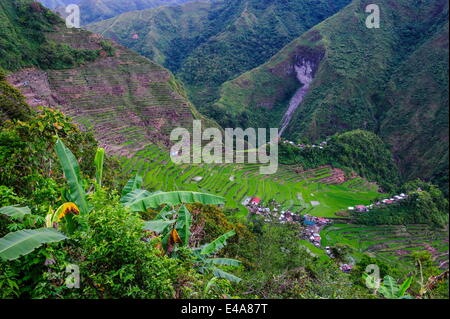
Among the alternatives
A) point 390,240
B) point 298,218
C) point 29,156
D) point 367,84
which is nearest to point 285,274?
point 29,156

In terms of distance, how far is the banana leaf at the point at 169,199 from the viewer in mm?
4613

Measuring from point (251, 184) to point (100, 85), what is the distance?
1969 cm

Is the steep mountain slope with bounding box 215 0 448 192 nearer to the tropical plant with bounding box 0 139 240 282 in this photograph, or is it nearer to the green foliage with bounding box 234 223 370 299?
the green foliage with bounding box 234 223 370 299

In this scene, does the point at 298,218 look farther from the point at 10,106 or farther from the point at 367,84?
the point at 367,84

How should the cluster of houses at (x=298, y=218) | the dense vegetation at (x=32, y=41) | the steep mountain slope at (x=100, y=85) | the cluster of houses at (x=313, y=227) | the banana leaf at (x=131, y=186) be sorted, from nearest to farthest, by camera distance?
the banana leaf at (x=131, y=186)
the cluster of houses at (x=313, y=227)
the cluster of houses at (x=298, y=218)
the steep mountain slope at (x=100, y=85)
the dense vegetation at (x=32, y=41)

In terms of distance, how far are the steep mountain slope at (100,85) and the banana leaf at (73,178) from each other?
22482 mm

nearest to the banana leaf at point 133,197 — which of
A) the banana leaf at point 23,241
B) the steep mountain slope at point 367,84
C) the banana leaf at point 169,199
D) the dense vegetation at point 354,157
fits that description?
the banana leaf at point 169,199

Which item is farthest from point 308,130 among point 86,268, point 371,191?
point 86,268

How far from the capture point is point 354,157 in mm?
41062

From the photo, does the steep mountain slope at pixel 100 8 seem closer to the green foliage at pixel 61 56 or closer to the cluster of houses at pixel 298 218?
the green foliage at pixel 61 56

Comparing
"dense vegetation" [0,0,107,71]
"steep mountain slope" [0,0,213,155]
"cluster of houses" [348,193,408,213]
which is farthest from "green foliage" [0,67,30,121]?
"cluster of houses" [348,193,408,213]

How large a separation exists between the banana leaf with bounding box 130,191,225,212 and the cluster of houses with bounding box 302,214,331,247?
21879 mm

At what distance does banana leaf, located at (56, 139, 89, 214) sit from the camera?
14.6 ft

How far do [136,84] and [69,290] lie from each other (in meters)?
35.1
